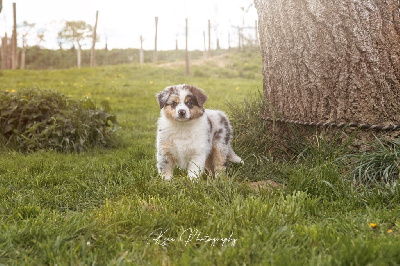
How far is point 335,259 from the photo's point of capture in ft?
6.78

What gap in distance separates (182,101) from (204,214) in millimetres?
1469

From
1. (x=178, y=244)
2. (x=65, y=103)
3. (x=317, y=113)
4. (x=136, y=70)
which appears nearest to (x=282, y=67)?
(x=317, y=113)

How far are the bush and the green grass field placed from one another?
910 mm

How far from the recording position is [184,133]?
4.09m

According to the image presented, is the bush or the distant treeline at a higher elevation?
the distant treeline

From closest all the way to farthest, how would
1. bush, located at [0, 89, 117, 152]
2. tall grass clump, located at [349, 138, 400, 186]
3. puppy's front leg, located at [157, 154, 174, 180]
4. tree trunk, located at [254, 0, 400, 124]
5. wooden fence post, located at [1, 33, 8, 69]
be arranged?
tall grass clump, located at [349, 138, 400, 186], tree trunk, located at [254, 0, 400, 124], puppy's front leg, located at [157, 154, 174, 180], bush, located at [0, 89, 117, 152], wooden fence post, located at [1, 33, 8, 69]

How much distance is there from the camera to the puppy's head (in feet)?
12.9

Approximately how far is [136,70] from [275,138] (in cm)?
1490

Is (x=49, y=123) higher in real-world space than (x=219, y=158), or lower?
higher

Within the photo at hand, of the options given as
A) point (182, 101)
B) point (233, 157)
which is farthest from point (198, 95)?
point (233, 157)

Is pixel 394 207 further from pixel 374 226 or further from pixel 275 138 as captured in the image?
pixel 275 138

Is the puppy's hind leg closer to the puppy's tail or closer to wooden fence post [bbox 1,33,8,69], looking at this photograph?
the puppy's tail

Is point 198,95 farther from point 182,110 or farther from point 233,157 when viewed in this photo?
point 233,157

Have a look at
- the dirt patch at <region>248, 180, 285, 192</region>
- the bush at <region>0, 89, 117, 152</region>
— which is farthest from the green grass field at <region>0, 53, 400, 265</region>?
the bush at <region>0, 89, 117, 152</region>
